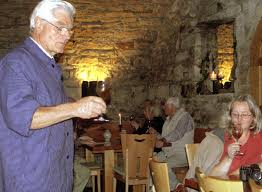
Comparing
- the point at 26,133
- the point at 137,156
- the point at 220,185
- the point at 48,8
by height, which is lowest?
the point at 137,156

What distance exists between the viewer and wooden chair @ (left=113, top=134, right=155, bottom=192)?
4.05 metres

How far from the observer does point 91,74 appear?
6.89 meters

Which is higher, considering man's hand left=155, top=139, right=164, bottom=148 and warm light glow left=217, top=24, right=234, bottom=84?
warm light glow left=217, top=24, right=234, bottom=84

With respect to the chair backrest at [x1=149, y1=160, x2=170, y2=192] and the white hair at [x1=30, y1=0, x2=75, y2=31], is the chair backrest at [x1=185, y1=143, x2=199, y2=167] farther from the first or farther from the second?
the white hair at [x1=30, y1=0, x2=75, y2=31]

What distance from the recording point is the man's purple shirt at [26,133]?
55.9 inches

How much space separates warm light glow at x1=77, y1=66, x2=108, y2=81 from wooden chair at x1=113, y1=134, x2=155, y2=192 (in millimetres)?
2932

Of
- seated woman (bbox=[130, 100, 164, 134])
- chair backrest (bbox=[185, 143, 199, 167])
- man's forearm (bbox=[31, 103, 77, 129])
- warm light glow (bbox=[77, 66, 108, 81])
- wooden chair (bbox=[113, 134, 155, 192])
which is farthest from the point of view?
warm light glow (bbox=[77, 66, 108, 81])

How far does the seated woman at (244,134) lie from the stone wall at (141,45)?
259cm

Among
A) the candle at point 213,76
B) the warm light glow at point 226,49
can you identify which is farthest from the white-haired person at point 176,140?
the warm light glow at point 226,49

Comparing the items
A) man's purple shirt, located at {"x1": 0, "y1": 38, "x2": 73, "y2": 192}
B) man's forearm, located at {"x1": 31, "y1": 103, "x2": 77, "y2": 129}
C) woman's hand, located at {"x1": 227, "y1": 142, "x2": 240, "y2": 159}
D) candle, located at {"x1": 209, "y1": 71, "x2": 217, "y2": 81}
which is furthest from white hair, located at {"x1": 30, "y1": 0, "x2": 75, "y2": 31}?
candle, located at {"x1": 209, "y1": 71, "x2": 217, "y2": 81}

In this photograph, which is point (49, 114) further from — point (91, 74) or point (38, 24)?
point (91, 74)

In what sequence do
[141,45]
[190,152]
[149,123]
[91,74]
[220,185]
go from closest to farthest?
[220,185] < [190,152] < [149,123] < [91,74] < [141,45]

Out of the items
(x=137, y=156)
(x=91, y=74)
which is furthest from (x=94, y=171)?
(x=91, y=74)

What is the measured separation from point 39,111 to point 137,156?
2.74m
